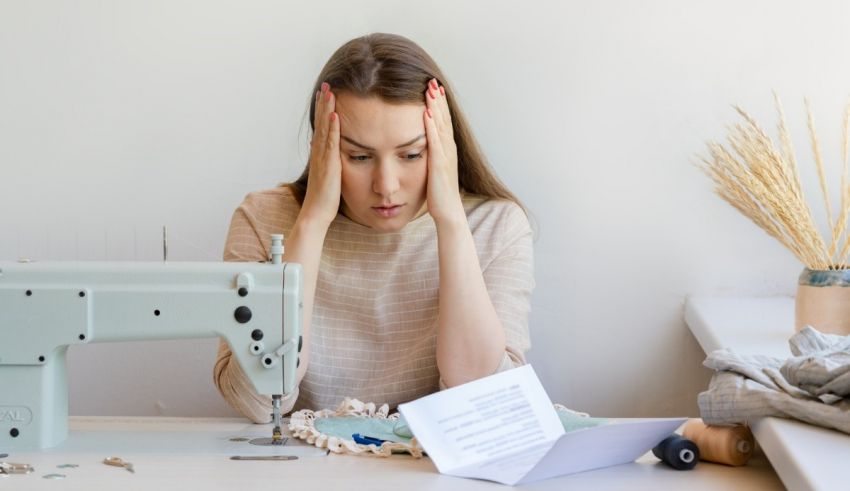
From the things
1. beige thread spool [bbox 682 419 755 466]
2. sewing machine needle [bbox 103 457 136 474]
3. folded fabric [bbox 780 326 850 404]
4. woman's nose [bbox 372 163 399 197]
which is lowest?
sewing machine needle [bbox 103 457 136 474]

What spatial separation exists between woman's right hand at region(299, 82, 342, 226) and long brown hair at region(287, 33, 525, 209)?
1.7 inches

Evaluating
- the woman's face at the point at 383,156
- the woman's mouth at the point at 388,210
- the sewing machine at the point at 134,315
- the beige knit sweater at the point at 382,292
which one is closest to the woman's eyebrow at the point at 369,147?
the woman's face at the point at 383,156

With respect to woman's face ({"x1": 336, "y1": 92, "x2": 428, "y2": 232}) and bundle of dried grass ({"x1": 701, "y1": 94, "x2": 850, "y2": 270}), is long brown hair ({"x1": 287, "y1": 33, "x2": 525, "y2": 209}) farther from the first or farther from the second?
bundle of dried grass ({"x1": 701, "y1": 94, "x2": 850, "y2": 270})

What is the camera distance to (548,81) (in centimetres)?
258

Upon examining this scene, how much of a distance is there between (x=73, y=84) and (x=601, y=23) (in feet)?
4.02

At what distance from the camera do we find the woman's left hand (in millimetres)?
2109

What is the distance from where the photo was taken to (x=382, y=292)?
2.28 meters

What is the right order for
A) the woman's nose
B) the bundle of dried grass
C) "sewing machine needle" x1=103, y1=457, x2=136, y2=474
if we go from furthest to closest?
the bundle of dried grass, the woman's nose, "sewing machine needle" x1=103, y1=457, x2=136, y2=474

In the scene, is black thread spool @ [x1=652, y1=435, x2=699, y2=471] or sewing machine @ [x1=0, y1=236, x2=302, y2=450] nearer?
black thread spool @ [x1=652, y1=435, x2=699, y2=471]

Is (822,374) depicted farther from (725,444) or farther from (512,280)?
(512,280)

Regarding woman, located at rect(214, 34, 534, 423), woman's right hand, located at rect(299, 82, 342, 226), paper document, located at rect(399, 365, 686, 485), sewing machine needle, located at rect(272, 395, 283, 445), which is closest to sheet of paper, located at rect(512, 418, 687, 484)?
paper document, located at rect(399, 365, 686, 485)

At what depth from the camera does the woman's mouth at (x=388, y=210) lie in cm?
212

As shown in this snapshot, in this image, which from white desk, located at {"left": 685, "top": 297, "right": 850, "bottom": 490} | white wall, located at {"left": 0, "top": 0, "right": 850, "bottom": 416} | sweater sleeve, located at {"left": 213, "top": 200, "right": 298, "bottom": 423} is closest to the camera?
white desk, located at {"left": 685, "top": 297, "right": 850, "bottom": 490}

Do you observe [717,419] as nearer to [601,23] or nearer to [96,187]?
[601,23]
